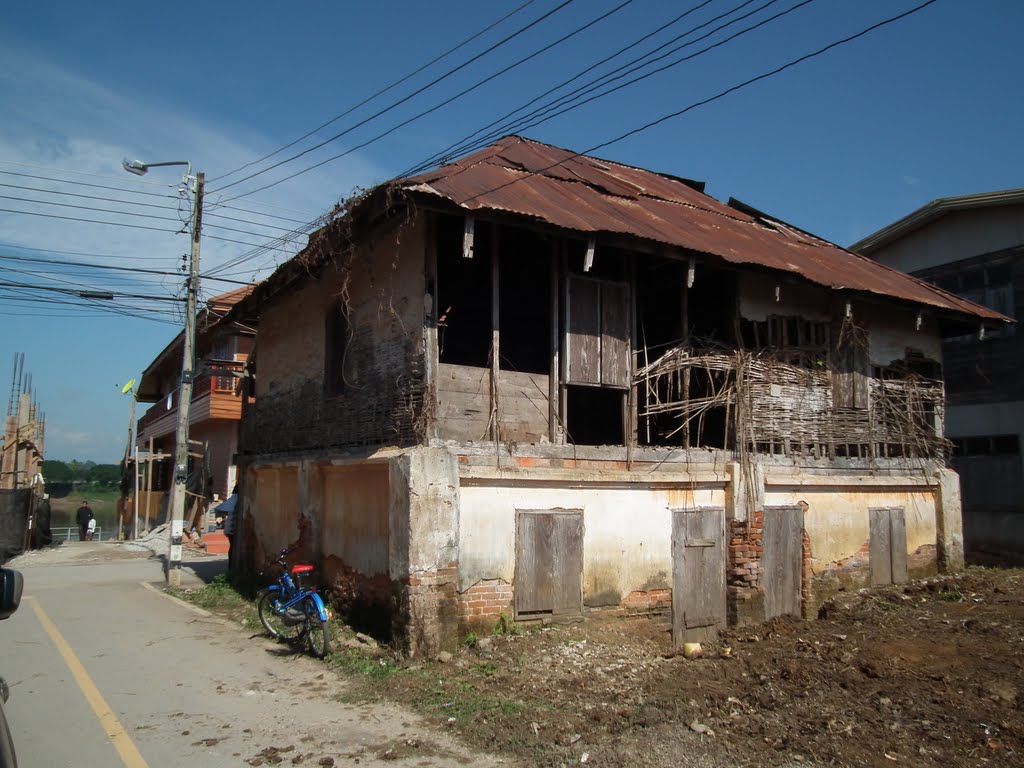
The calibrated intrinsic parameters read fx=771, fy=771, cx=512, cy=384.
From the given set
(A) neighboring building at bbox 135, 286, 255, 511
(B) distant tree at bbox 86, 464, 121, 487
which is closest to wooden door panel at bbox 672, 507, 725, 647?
(A) neighboring building at bbox 135, 286, 255, 511

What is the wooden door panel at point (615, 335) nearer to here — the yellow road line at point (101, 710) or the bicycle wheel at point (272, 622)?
the bicycle wheel at point (272, 622)

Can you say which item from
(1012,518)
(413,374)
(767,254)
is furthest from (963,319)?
(413,374)

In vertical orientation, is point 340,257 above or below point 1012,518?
above

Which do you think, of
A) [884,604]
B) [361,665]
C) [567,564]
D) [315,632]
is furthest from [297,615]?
[884,604]

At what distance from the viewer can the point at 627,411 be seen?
413 inches

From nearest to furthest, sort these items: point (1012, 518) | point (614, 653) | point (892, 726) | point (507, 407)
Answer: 1. point (892, 726)
2. point (614, 653)
3. point (507, 407)
4. point (1012, 518)

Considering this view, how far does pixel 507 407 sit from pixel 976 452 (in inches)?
540

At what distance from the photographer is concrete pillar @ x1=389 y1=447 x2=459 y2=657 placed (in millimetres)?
8352

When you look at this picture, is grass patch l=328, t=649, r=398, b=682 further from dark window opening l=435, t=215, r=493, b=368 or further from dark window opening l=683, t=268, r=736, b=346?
dark window opening l=683, t=268, r=736, b=346

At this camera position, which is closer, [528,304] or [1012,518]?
[528,304]

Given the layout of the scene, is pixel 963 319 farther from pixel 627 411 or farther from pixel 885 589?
pixel 627 411

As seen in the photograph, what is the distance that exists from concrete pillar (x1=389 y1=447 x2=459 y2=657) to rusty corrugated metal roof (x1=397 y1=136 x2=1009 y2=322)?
2.99 m

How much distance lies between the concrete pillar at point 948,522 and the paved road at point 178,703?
11341 mm

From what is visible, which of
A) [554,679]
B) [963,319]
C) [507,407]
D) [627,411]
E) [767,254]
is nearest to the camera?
[554,679]
